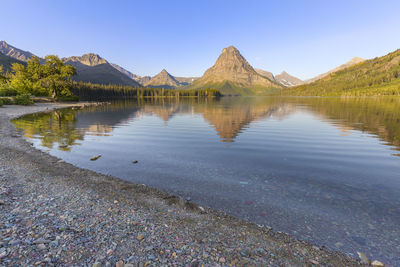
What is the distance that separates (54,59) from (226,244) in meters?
127

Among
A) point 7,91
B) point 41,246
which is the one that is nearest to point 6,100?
point 7,91

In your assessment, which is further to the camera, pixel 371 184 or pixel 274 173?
pixel 274 173

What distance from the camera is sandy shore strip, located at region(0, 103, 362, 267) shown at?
643 centimetres

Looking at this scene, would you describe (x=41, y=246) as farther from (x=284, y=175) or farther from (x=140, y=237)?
(x=284, y=175)

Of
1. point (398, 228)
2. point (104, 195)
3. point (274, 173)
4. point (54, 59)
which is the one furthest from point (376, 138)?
point (54, 59)

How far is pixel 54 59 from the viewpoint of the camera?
329 feet

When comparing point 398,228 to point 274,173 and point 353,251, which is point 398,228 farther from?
point 274,173

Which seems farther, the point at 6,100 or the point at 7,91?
the point at 7,91

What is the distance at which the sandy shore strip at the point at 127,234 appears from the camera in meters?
6.43

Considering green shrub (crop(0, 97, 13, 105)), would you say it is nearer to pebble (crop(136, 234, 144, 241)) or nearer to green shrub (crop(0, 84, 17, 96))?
green shrub (crop(0, 84, 17, 96))

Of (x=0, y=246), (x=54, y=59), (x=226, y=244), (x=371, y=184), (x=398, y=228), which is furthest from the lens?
(x=54, y=59)

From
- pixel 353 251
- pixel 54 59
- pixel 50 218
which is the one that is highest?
pixel 54 59

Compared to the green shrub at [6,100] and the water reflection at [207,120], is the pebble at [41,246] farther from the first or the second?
the green shrub at [6,100]

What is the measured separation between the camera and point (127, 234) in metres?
7.66
